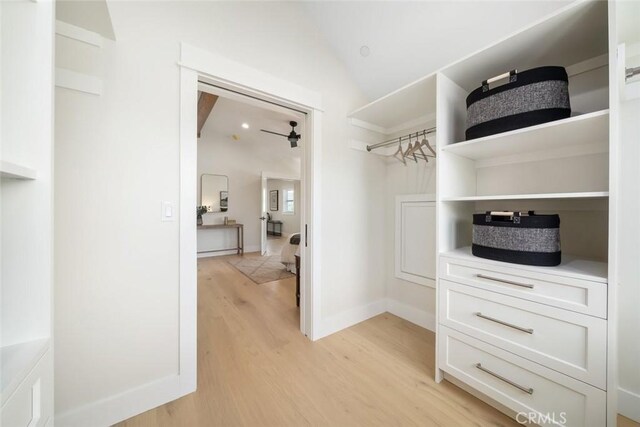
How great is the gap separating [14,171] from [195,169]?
101 centimetres

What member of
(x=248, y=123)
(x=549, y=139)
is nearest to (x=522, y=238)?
(x=549, y=139)

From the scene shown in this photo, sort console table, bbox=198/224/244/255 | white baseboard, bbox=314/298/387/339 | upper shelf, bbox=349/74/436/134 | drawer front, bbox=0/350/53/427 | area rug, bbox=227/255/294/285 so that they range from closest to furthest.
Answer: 1. drawer front, bbox=0/350/53/427
2. upper shelf, bbox=349/74/436/134
3. white baseboard, bbox=314/298/387/339
4. area rug, bbox=227/255/294/285
5. console table, bbox=198/224/244/255

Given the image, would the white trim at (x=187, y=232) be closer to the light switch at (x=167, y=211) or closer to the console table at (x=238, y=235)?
the light switch at (x=167, y=211)

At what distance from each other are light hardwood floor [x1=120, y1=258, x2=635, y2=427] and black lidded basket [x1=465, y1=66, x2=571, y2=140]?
62.7 inches

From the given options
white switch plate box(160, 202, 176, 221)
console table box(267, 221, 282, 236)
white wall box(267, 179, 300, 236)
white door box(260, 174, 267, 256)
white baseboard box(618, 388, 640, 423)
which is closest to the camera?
white baseboard box(618, 388, 640, 423)

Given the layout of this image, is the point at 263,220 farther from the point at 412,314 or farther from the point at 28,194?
the point at 28,194

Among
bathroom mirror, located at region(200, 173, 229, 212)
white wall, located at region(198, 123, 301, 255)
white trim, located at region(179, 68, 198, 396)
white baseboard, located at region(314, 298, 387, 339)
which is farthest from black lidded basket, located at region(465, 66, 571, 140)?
bathroom mirror, located at region(200, 173, 229, 212)

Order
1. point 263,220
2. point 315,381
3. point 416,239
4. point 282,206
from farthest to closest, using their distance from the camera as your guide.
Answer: point 282,206 < point 263,220 < point 416,239 < point 315,381

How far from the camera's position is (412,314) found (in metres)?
2.32

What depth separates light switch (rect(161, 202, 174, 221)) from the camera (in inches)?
54.2

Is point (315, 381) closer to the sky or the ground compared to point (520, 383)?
closer to the ground

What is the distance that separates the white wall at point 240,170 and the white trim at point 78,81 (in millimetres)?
4421

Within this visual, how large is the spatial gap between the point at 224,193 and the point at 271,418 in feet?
17.1

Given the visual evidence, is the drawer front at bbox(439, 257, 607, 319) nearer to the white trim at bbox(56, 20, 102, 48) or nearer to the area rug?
the white trim at bbox(56, 20, 102, 48)
